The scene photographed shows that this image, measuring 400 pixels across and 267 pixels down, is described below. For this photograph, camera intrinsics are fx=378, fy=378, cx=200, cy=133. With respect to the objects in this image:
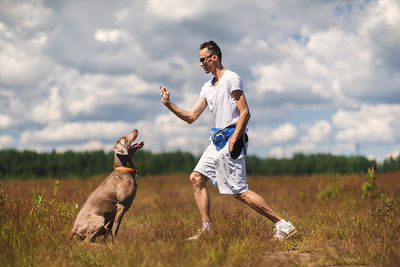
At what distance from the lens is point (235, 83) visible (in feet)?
16.6

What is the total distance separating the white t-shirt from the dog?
3.97ft

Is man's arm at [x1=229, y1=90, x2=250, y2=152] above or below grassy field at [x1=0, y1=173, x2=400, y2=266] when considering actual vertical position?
above

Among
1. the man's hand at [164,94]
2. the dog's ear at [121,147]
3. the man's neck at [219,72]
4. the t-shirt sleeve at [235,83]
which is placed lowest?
the dog's ear at [121,147]

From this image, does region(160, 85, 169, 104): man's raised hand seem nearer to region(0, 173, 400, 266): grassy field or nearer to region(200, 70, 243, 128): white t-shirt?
region(200, 70, 243, 128): white t-shirt

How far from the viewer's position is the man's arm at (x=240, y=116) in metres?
4.99

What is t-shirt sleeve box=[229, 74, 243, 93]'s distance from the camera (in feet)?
16.5

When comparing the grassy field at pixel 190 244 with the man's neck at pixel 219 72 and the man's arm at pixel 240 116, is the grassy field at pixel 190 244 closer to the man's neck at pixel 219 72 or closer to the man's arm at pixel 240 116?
the man's arm at pixel 240 116

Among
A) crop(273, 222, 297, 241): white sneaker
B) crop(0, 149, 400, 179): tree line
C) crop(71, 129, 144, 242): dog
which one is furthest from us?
crop(0, 149, 400, 179): tree line

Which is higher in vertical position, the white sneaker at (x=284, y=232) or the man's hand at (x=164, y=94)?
the man's hand at (x=164, y=94)

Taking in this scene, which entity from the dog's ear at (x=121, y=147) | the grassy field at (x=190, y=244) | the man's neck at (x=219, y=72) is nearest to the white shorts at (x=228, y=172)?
the grassy field at (x=190, y=244)

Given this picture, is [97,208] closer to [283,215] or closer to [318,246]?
[318,246]

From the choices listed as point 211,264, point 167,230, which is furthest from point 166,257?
point 167,230

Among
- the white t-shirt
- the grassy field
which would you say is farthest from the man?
the grassy field

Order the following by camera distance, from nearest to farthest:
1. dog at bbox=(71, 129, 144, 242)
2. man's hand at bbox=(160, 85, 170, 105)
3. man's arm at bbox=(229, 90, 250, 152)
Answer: man's arm at bbox=(229, 90, 250, 152)
dog at bbox=(71, 129, 144, 242)
man's hand at bbox=(160, 85, 170, 105)
